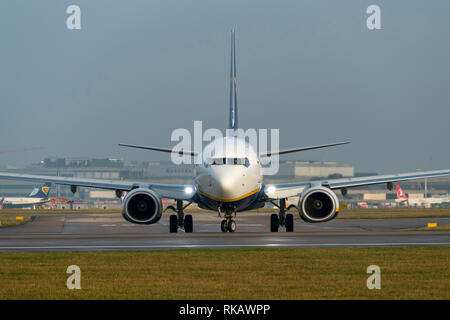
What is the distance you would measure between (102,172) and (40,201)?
4084 centimetres

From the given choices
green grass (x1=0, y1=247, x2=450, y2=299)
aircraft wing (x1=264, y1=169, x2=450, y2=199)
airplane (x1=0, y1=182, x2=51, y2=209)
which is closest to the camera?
green grass (x1=0, y1=247, x2=450, y2=299)

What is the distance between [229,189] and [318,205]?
5157 millimetres

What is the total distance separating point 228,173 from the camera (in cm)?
3481

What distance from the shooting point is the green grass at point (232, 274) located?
15.7 meters

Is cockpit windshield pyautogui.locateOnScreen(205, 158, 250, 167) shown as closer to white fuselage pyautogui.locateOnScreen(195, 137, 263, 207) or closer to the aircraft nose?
white fuselage pyautogui.locateOnScreen(195, 137, 263, 207)

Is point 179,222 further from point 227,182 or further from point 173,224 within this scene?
point 227,182

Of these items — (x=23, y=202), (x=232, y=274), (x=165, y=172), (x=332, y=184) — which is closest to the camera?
(x=232, y=274)

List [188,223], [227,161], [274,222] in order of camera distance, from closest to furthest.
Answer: [227,161]
[188,223]
[274,222]

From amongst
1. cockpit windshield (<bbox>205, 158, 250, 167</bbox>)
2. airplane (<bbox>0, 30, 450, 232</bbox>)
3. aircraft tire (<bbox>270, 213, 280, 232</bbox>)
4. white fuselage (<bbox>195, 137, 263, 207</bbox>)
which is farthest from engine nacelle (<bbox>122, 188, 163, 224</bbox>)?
aircraft tire (<bbox>270, 213, 280, 232</bbox>)

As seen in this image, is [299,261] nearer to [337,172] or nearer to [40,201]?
[337,172]

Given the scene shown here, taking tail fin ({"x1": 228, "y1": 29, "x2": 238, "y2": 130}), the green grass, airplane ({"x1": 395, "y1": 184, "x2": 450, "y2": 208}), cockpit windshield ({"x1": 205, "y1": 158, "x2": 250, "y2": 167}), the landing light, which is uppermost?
tail fin ({"x1": 228, "y1": 29, "x2": 238, "y2": 130})

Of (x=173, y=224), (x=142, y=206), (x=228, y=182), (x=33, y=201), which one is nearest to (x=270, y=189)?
A: (x=228, y=182)

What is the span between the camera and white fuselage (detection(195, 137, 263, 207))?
114 feet
